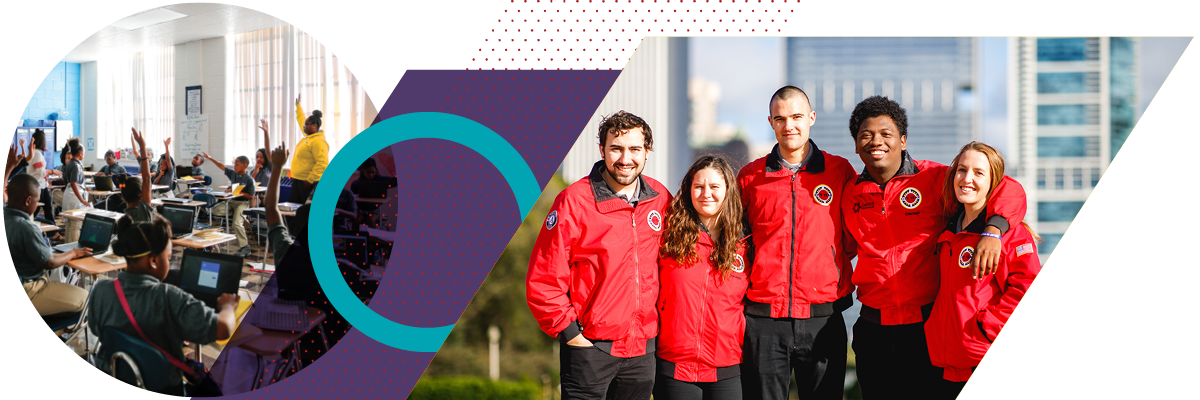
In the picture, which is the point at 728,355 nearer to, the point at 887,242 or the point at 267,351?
the point at 887,242

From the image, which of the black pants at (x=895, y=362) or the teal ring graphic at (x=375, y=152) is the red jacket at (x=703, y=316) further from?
the teal ring graphic at (x=375, y=152)

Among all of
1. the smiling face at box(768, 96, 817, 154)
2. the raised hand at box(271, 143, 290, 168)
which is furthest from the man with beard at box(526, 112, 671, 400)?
the raised hand at box(271, 143, 290, 168)

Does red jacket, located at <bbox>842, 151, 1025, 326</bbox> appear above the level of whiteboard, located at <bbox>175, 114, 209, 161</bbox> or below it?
below

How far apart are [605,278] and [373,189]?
57.9 inches

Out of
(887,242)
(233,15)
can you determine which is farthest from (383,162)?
(887,242)

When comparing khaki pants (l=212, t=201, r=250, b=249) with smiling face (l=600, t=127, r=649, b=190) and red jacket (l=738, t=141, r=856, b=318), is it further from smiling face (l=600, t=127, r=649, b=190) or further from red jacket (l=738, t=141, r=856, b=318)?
red jacket (l=738, t=141, r=856, b=318)

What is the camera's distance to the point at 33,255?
3.92 m

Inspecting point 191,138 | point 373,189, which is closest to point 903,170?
point 373,189

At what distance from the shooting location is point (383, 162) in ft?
12.6

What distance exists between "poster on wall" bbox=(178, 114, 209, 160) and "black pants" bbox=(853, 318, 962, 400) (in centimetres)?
370

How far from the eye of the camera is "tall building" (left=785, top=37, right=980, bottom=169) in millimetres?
3488

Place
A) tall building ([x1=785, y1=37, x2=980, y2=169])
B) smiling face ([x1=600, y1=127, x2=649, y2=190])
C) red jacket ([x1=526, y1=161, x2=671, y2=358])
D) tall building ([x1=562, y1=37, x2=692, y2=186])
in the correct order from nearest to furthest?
1. red jacket ([x1=526, y1=161, x2=671, y2=358])
2. smiling face ([x1=600, y1=127, x2=649, y2=190])
3. tall building ([x1=785, y1=37, x2=980, y2=169])
4. tall building ([x1=562, y1=37, x2=692, y2=186])

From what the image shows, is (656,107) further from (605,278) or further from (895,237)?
(895,237)

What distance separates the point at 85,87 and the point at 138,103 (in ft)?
0.90
